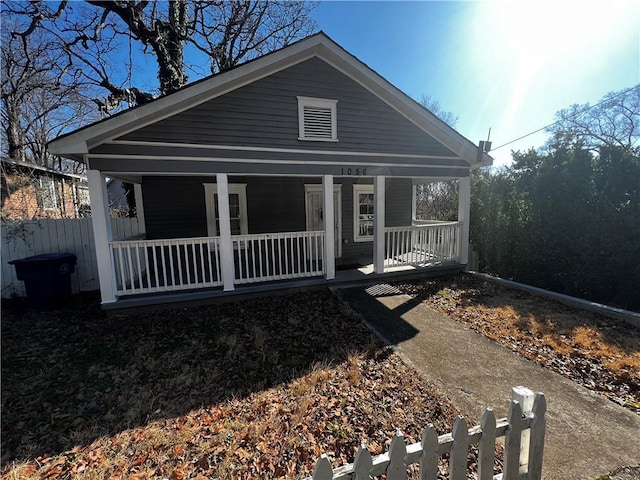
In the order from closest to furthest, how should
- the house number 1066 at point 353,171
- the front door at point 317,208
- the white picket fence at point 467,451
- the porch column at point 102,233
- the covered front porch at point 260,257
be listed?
1. the white picket fence at point 467,451
2. the porch column at point 102,233
3. the covered front porch at point 260,257
4. the house number 1066 at point 353,171
5. the front door at point 317,208

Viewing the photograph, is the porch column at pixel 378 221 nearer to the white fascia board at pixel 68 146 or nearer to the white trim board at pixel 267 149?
the white trim board at pixel 267 149

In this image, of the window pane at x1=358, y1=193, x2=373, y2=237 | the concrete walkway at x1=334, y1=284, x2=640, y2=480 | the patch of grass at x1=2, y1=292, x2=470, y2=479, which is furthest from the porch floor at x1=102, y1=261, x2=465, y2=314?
the window pane at x1=358, y1=193, x2=373, y2=237

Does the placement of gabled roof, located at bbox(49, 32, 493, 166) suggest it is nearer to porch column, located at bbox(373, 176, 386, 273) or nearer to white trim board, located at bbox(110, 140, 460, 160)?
white trim board, located at bbox(110, 140, 460, 160)

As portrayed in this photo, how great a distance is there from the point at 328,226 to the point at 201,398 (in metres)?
4.31

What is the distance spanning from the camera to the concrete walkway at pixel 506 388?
Result: 2336mm

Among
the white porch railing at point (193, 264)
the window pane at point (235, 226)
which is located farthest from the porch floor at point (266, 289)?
the window pane at point (235, 226)

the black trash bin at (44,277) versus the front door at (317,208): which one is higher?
the front door at (317,208)

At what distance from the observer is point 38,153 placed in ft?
66.8

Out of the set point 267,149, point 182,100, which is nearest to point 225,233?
point 267,149

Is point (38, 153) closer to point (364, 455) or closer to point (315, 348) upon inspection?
point (315, 348)

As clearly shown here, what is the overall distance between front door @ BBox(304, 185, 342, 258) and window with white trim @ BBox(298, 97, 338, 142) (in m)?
2.49

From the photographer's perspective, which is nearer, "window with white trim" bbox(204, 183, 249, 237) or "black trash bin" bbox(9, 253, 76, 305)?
"black trash bin" bbox(9, 253, 76, 305)

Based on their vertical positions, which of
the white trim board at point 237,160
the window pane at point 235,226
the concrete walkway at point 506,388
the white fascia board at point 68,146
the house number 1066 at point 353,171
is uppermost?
the white fascia board at point 68,146

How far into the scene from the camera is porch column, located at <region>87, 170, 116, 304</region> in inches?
202
